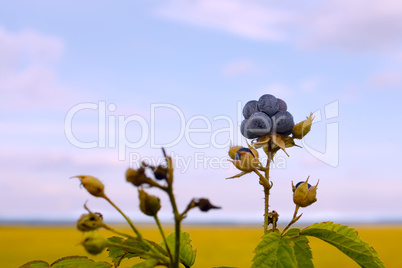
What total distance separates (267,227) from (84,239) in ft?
3.43

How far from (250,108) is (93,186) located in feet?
3.88

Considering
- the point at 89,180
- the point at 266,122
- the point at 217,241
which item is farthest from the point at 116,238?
the point at 217,241

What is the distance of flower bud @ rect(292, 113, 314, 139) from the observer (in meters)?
2.70

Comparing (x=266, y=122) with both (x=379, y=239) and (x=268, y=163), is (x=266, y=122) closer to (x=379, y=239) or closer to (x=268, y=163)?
(x=268, y=163)

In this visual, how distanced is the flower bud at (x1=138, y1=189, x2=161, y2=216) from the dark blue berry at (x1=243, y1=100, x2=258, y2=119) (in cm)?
126

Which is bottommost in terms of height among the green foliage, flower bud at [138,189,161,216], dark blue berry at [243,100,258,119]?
the green foliage

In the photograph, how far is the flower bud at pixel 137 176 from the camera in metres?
1.70

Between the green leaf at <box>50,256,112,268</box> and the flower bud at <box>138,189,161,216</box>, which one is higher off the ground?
the flower bud at <box>138,189,161,216</box>

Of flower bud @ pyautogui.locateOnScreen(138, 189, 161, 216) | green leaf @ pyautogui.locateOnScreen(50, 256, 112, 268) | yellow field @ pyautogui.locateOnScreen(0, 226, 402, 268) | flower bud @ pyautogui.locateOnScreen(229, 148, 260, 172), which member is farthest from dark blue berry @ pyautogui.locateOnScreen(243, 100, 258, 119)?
yellow field @ pyautogui.locateOnScreen(0, 226, 402, 268)

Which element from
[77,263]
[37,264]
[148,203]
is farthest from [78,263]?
[148,203]

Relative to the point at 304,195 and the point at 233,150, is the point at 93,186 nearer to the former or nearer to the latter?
the point at 233,150

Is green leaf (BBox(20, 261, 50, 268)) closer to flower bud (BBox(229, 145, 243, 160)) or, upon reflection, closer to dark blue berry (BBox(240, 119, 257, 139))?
flower bud (BBox(229, 145, 243, 160))

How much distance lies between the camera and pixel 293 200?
8.39 feet

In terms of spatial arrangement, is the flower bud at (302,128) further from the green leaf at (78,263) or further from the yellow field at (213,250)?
the yellow field at (213,250)
